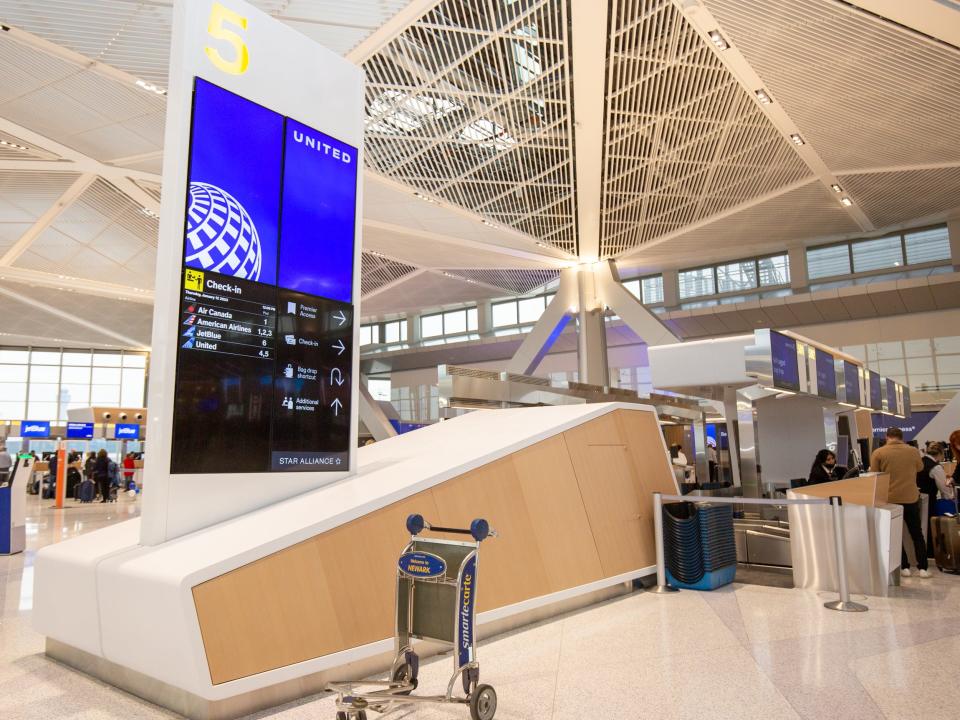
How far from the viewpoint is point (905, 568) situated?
8.14m

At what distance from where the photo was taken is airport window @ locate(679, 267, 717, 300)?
103 ft

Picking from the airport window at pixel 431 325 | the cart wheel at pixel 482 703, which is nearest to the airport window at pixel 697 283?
the airport window at pixel 431 325

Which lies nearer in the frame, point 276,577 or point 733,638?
point 276,577

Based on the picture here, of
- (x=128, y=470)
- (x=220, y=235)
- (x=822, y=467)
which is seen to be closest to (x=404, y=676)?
(x=220, y=235)

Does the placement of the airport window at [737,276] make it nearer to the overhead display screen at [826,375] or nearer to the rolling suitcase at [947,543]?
the overhead display screen at [826,375]

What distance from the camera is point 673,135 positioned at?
15.8 meters

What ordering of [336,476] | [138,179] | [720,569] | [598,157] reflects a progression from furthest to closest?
1. [138,179]
2. [598,157]
3. [720,569]
4. [336,476]

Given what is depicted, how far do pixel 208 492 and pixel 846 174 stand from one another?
1732 centimetres

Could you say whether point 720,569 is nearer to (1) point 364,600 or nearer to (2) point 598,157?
(1) point 364,600

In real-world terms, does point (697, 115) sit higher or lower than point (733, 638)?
higher

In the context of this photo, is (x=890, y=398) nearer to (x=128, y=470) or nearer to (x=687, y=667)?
(x=687, y=667)

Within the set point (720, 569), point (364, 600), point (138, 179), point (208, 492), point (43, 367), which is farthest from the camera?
point (43, 367)

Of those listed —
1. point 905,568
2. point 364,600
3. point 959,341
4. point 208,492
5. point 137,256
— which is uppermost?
point 137,256

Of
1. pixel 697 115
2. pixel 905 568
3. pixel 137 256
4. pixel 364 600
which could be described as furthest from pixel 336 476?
pixel 137 256
